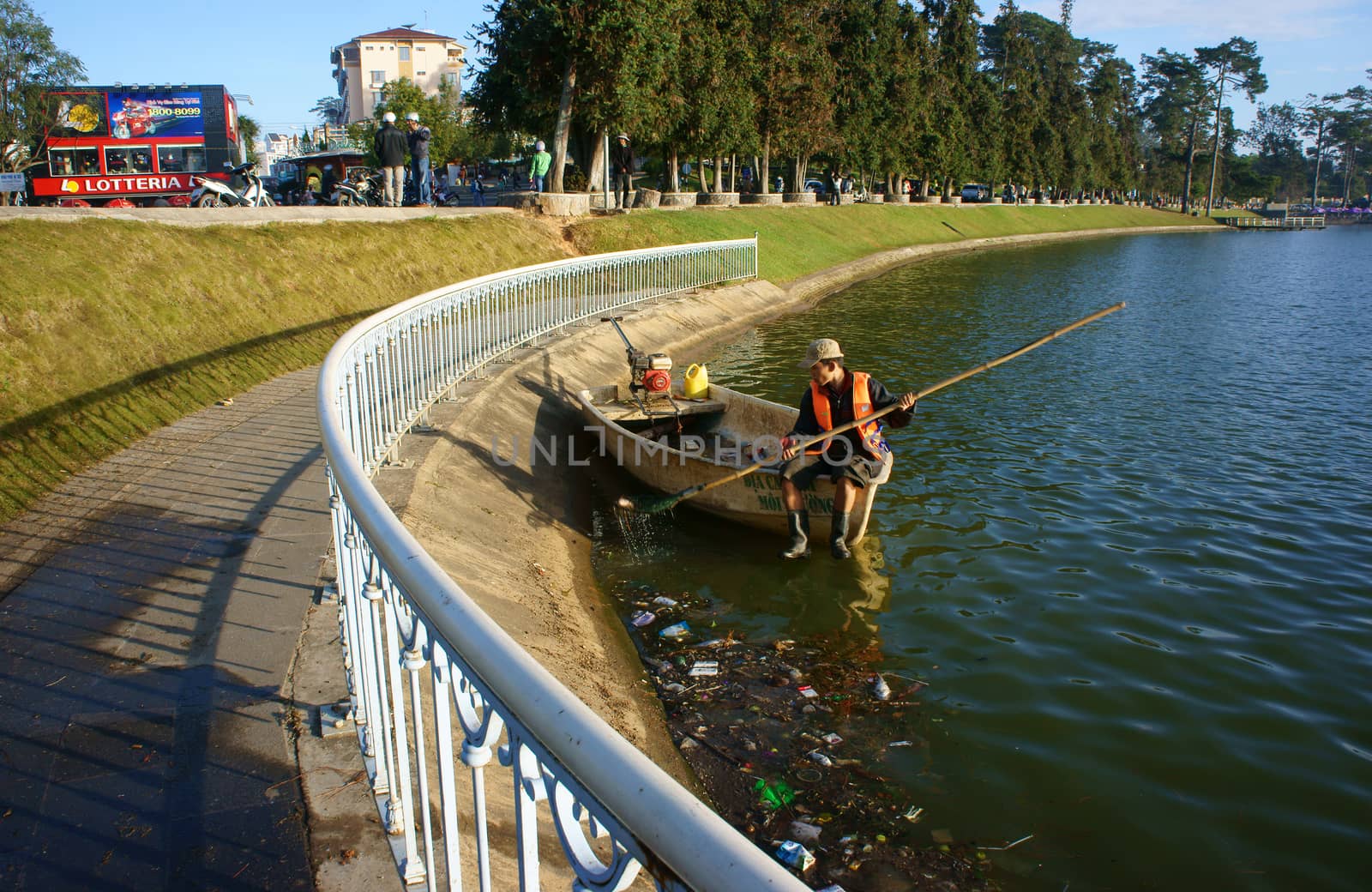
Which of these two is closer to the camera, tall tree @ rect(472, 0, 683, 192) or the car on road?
tall tree @ rect(472, 0, 683, 192)

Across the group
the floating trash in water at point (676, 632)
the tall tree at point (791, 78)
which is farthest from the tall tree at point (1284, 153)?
the floating trash in water at point (676, 632)

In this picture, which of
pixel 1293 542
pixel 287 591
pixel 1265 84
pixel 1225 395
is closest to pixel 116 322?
pixel 287 591

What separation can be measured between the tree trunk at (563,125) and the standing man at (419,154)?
4.52 meters

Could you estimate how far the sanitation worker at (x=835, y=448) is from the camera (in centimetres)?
933

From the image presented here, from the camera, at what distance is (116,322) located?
1064cm

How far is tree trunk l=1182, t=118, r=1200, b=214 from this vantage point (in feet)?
383

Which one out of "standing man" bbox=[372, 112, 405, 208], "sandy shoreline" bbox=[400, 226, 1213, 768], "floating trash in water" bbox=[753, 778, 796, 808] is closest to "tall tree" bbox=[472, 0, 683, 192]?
"standing man" bbox=[372, 112, 405, 208]

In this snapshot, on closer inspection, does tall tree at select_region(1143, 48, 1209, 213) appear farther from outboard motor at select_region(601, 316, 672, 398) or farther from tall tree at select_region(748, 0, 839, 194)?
outboard motor at select_region(601, 316, 672, 398)

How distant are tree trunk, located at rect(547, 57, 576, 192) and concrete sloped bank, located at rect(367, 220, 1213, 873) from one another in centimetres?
1246

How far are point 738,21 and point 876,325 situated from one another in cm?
1643

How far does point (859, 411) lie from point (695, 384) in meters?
3.73

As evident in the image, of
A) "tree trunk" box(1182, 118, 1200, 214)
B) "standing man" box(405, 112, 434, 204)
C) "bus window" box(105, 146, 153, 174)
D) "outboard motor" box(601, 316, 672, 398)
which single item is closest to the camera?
"outboard motor" box(601, 316, 672, 398)

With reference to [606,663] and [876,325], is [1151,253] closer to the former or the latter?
[876,325]

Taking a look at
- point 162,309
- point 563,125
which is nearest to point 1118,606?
point 162,309
